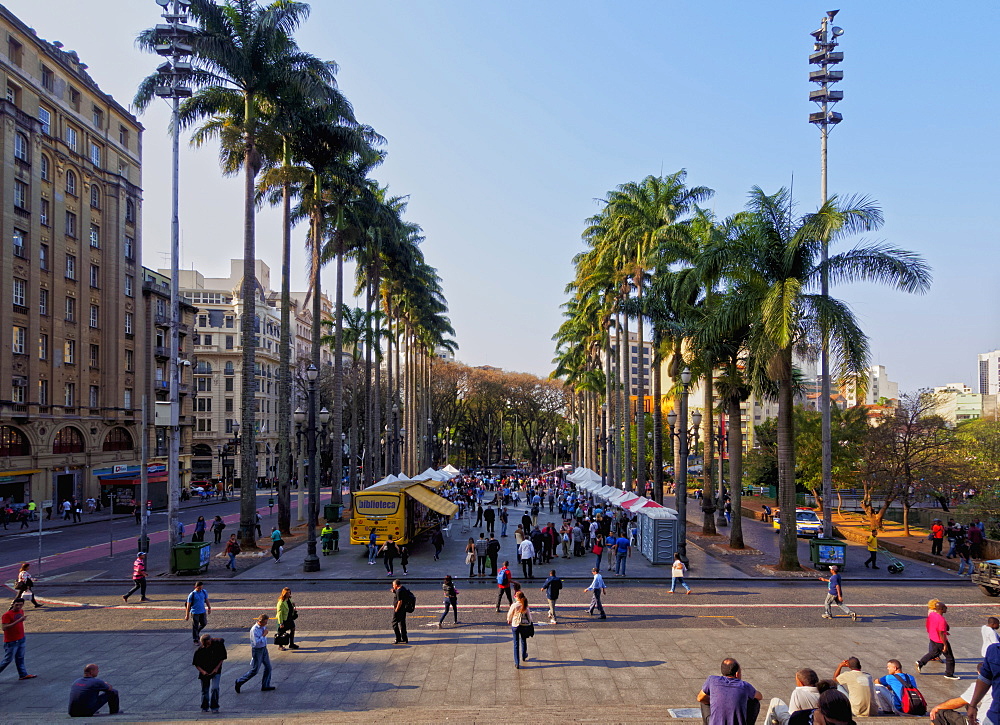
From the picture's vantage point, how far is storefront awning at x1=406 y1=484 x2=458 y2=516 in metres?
25.8

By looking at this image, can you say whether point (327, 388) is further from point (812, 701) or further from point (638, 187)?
point (812, 701)

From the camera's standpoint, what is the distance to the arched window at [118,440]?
52812 mm

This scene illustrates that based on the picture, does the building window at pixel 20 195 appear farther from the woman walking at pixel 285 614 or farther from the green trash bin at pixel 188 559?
the woman walking at pixel 285 614

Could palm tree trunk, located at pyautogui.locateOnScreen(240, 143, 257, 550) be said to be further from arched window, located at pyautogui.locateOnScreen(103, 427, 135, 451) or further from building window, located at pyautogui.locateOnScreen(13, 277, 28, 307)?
arched window, located at pyautogui.locateOnScreen(103, 427, 135, 451)

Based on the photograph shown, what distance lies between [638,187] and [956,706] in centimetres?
3170

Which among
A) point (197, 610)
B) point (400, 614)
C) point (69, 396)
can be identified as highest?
point (69, 396)

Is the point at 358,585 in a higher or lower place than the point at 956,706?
lower

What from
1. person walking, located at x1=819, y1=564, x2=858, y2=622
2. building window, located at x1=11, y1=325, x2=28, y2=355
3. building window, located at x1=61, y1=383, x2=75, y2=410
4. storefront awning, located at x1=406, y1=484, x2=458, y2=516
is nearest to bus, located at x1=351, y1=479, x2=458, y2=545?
storefront awning, located at x1=406, y1=484, x2=458, y2=516

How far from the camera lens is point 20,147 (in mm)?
43750

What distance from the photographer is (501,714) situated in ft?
34.4

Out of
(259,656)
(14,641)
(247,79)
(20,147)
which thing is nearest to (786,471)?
(259,656)

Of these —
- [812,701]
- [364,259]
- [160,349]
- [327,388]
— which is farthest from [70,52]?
[812,701]

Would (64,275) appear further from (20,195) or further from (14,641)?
(14,641)

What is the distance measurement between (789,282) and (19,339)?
4489cm
